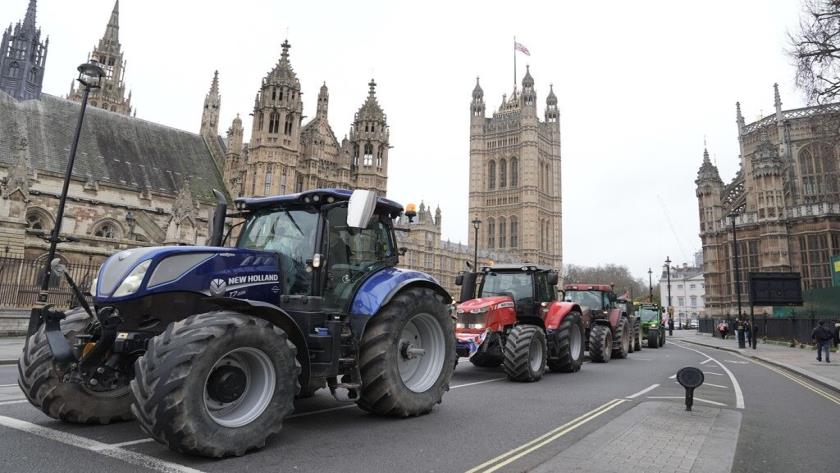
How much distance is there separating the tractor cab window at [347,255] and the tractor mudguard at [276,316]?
67cm

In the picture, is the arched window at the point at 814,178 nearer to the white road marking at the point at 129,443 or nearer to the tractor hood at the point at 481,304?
the tractor hood at the point at 481,304

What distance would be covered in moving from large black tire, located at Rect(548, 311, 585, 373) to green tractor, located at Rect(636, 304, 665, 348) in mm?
14959

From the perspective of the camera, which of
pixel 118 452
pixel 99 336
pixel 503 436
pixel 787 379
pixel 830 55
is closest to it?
pixel 118 452

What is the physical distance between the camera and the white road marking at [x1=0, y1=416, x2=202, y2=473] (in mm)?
3676

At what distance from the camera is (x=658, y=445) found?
504 cm

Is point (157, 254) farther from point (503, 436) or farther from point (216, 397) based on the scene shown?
point (503, 436)

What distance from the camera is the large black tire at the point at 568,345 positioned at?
1150cm

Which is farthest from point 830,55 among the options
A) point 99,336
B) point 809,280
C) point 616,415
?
point 809,280

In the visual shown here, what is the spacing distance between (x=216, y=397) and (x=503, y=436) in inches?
120

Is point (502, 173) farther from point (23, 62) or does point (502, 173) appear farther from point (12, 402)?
point (12, 402)

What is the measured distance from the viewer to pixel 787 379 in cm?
1254

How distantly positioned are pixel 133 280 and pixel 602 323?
50.1 ft

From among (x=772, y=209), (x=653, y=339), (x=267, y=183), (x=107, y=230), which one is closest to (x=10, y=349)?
(x=107, y=230)

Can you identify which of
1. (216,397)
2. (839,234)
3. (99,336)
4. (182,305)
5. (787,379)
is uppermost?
(839,234)
